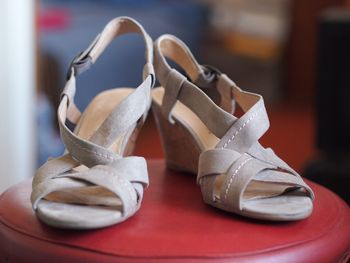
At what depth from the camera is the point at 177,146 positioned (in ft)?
2.80

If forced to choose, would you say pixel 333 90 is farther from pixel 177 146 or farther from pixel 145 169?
pixel 145 169

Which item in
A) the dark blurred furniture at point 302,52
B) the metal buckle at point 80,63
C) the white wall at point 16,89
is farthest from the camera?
the dark blurred furniture at point 302,52

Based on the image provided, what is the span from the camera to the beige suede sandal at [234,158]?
657mm

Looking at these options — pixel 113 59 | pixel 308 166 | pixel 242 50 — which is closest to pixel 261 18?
pixel 242 50

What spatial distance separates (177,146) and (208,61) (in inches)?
79.1

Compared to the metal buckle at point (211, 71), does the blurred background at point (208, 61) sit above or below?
below

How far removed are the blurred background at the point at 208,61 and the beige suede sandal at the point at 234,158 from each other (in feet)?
0.91

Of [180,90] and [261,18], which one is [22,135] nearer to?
[180,90]

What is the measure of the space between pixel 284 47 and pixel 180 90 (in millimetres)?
2105

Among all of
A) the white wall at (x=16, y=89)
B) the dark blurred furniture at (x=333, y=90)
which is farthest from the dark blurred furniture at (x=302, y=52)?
the white wall at (x=16, y=89)

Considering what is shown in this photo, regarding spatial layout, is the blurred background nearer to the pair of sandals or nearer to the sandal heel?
the sandal heel

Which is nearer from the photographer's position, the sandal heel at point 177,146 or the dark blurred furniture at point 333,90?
the sandal heel at point 177,146

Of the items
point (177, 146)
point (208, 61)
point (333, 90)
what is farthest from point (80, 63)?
point (208, 61)

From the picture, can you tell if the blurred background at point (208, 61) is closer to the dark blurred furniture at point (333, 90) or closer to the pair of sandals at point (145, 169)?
the dark blurred furniture at point (333, 90)
